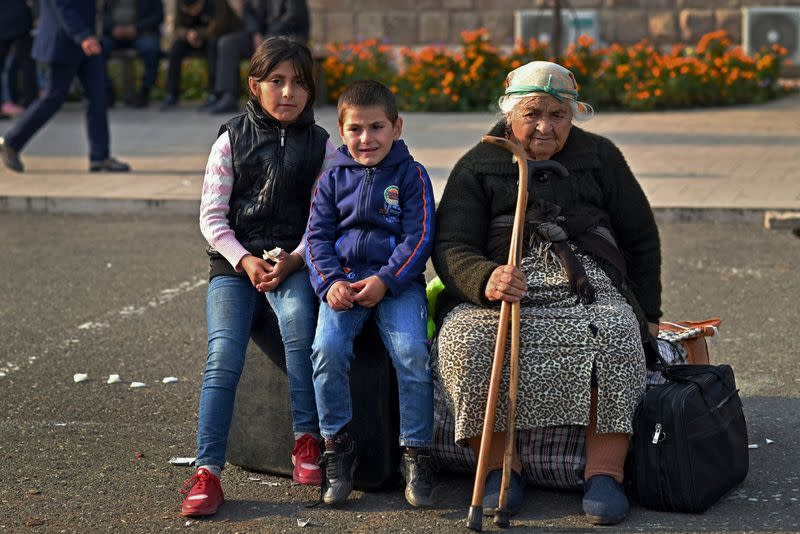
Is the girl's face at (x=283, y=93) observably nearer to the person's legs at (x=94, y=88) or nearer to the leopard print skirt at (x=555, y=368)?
the leopard print skirt at (x=555, y=368)

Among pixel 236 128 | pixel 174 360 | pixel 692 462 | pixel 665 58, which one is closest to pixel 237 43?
pixel 665 58

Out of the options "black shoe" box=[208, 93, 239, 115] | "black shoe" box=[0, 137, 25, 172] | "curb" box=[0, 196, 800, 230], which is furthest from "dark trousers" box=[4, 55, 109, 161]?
"black shoe" box=[208, 93, 239, 115]

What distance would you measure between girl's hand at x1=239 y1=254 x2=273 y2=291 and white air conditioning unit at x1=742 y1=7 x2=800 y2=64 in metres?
15.7

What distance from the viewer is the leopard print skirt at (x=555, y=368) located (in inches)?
170

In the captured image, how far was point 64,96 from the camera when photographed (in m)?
11.4

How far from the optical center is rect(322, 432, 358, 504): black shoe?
4391mm

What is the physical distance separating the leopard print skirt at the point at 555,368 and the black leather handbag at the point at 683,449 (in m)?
0.09

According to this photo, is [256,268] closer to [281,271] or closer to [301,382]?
[281,271]

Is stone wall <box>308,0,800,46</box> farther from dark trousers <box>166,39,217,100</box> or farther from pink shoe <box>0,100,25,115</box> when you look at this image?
pink shoe <box>0,100,25,115</box>

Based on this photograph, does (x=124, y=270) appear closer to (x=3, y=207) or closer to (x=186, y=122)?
(x=3, y=207)

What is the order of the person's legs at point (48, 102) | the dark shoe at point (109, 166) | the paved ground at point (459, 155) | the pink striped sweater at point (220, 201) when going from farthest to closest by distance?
the dark shoe at point (109, 166) → the person's legs at point (48, 102) → the paved ground at point (459, 155) → the pink striped sweater at point (220, 201)

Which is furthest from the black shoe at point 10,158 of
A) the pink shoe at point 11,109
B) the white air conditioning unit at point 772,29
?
the white air conditioning unit at point 772,29

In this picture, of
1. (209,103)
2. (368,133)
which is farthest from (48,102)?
(368,133)

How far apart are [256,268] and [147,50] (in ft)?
43.4
